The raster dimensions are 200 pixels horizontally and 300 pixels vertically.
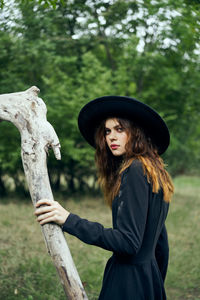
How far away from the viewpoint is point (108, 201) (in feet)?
7.99

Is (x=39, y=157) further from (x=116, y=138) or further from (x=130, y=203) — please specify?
(x=130, y=203)

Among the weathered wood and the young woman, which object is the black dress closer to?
the young woman

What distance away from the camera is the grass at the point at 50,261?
4473mm

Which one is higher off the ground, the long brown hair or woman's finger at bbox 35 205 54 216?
the long brown hair

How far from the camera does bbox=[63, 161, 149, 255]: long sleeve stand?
6.14 ft

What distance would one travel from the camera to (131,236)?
1861 millimetres

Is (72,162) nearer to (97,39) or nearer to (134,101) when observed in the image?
(97,39)

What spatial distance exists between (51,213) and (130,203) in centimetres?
42

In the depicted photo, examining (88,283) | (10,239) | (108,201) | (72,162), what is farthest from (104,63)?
(108,201)

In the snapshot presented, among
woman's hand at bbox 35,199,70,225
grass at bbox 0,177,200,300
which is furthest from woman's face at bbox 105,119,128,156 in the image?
grass at bbox 0,177,200,300

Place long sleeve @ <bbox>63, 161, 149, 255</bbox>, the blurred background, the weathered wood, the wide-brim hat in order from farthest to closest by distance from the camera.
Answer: the blurred background → the wide-brim hat → the weathered wood → long sleeve @ <bbox>63, 161, 149, 255</bbox>

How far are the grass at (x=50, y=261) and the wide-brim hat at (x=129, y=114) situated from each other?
2.36m

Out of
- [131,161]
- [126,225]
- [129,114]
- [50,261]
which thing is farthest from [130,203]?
[50,261]

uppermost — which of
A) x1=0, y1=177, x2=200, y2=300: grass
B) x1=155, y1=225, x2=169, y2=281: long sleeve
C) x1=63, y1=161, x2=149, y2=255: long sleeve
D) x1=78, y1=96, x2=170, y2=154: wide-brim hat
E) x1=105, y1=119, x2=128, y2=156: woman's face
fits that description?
x1=78, y1=96, x2=170, y2=154: wide-brim hat
